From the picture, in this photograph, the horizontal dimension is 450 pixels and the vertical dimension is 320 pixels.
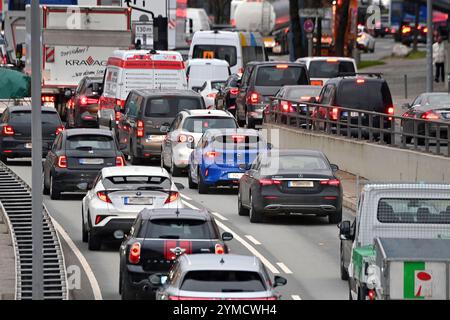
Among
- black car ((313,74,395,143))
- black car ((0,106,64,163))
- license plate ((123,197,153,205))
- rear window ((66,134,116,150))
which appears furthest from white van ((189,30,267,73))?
license plate ((123,197,153,205))

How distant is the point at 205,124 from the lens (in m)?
38.6

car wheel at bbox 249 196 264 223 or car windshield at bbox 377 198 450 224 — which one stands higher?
car windshield at bbox 377 198 450 224

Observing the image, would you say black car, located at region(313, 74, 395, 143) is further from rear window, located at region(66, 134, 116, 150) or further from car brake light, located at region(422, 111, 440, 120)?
rear window, located at region(66, 134, 116, 150)

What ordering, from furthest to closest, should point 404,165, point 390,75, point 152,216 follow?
point 390,75 → point 404,165 → point 152,216

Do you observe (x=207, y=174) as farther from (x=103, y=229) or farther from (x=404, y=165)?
(x=103, y=229)

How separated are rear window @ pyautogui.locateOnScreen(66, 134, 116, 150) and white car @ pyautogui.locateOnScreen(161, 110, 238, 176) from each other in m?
3.33

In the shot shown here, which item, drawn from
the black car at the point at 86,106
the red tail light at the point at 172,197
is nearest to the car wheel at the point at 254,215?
the red tail light at the point at 172,197

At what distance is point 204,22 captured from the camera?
9888 centimetres

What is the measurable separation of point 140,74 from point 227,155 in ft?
36.8

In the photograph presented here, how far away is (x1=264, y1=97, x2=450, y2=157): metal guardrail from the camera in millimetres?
32781

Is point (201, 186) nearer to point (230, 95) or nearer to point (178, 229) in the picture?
point (178, 229)

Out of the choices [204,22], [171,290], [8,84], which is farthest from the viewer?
[204,22]

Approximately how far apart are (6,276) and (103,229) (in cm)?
400

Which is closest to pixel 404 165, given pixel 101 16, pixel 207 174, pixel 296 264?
pixel 207 174
